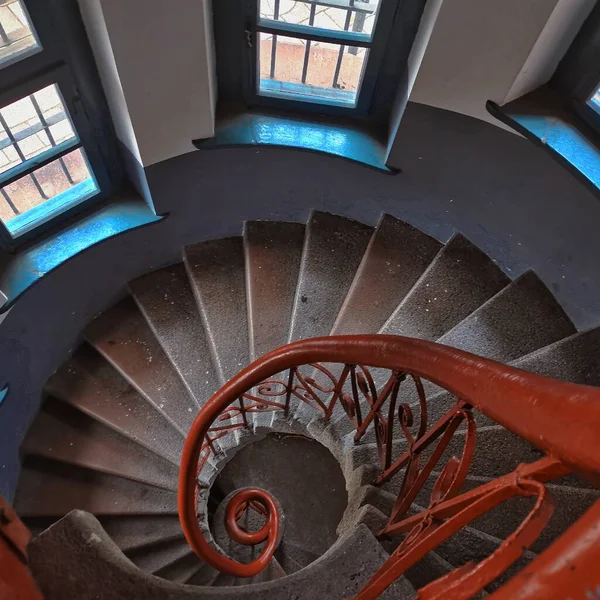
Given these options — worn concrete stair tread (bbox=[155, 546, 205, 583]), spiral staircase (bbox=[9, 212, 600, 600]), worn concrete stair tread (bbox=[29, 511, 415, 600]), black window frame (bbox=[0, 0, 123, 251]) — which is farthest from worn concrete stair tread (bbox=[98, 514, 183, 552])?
black window frame (bbox=[0, 0, 123, 251])

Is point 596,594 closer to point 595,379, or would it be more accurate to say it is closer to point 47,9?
point 595,379

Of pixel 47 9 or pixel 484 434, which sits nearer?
pixel 47 9

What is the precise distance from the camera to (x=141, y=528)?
12.8 ft

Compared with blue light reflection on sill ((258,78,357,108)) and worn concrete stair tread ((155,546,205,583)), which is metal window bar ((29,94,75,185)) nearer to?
blue light reflection on sill ((258,78,357,108))

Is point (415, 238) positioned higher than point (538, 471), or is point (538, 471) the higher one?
point (415, 238)

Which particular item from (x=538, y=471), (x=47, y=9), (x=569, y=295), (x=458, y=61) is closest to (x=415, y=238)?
(x=569, y=295)

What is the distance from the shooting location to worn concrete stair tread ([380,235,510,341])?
353 cm

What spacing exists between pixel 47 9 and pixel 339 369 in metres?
2.55

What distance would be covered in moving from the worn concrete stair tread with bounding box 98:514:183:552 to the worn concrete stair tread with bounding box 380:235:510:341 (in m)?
2.09

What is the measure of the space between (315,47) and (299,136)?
0.55 meters

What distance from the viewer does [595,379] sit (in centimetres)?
311

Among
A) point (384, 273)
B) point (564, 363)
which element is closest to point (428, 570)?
point (564, 363)

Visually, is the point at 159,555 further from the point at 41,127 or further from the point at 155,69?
the point at 155,69

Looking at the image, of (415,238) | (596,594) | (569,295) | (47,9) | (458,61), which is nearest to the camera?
(596,594)
